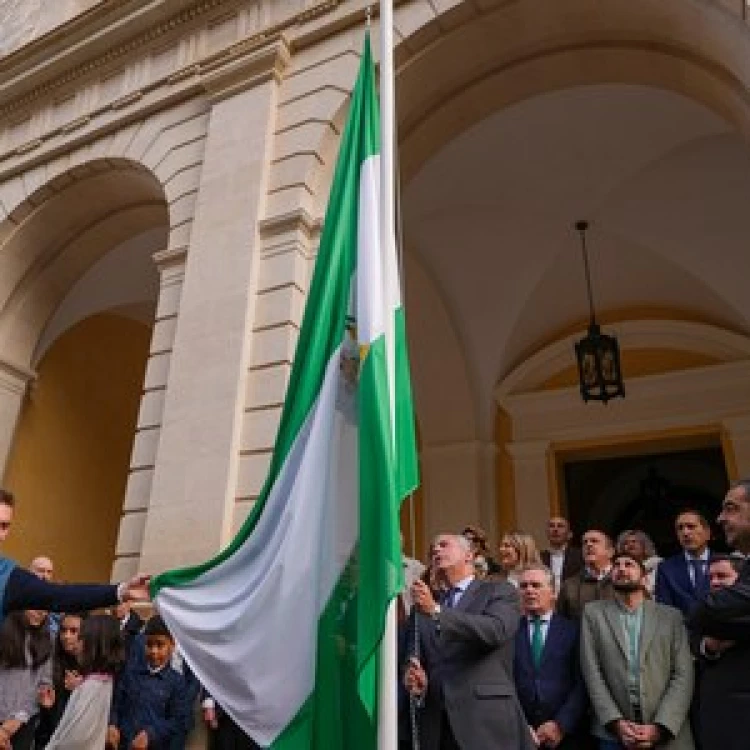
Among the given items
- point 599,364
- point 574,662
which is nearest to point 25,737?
point 574,662

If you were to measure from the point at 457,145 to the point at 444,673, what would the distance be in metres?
6.07

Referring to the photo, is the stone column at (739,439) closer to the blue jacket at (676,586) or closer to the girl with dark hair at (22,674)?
the blue jacket at (676,586)

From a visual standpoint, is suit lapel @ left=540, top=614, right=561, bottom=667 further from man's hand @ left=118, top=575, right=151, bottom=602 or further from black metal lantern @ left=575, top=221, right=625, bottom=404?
black metal lantern @ left=575, top=221, right=625, bottom=404

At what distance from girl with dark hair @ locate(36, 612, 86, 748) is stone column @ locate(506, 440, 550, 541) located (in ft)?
20.8

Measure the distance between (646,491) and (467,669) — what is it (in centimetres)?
977

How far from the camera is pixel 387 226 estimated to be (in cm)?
332

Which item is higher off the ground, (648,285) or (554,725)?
(648,285)

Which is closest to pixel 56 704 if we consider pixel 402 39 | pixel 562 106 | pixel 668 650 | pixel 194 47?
pixel 668 650

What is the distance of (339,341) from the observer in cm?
331

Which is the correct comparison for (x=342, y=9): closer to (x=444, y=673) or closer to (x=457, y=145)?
(x=457, y=145)

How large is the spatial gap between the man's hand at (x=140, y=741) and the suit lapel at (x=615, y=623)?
2.41m

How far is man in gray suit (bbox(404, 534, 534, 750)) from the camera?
138 inches

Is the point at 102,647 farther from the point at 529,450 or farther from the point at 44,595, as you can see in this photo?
the point at 529,450

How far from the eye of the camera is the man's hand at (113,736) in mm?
4379
